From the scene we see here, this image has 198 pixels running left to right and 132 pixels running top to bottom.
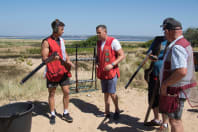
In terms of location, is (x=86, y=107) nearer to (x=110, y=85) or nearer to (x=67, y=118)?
(x=67, y=118)

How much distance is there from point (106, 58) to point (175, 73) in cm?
166

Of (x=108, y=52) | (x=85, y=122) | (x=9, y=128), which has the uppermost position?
(x=108, y=52)

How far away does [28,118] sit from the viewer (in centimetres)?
293

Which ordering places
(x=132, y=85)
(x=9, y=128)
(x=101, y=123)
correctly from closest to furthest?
(x=9, y=128) < (x=101, y=123) < (x=132, y=85)

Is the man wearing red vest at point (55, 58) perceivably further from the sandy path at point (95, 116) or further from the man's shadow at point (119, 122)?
the man's shadow at point (119, 122)

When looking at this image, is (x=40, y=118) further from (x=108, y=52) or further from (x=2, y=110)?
(x=108, y=52)

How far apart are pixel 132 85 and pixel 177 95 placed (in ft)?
14.6

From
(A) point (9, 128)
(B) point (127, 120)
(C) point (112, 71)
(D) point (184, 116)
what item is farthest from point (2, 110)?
(D) point (184, 116)

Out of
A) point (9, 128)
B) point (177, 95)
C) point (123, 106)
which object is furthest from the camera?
point (123, 106)

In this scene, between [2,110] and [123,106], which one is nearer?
[2,110]

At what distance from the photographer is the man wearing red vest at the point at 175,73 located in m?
2.24

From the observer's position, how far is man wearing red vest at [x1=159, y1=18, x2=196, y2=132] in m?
2.24

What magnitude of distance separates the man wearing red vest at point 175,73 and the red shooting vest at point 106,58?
1338 millimetres

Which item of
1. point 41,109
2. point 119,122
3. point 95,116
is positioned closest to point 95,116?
point 95,116
